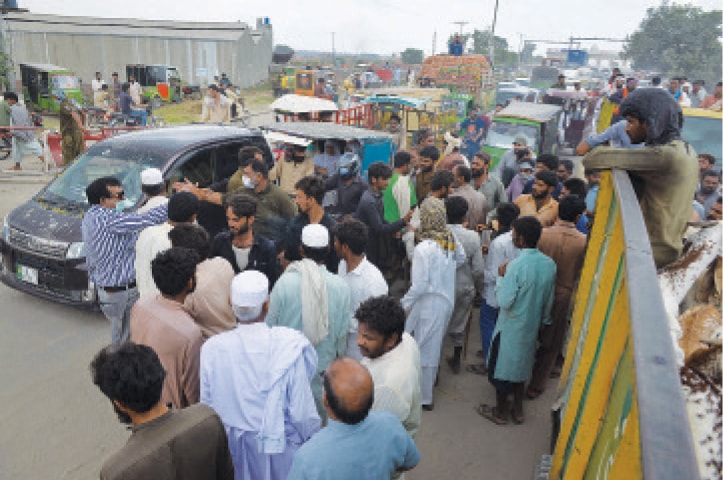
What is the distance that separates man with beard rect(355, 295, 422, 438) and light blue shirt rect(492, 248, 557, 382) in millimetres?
1522

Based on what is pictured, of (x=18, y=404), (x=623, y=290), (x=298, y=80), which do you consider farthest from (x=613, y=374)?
(x=298, y=80)

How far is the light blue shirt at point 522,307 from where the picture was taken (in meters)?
3.94

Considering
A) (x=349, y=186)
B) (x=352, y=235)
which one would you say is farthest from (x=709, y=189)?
(x=352, y=235)

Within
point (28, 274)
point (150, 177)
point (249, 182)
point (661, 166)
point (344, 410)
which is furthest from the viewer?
point (28, 274)

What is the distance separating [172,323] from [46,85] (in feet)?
76.2

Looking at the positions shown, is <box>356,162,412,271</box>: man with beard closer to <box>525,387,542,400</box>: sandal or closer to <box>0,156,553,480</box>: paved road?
<box>0,156,553,480</box>: paved road

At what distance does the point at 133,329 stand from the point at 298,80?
84.4 feet

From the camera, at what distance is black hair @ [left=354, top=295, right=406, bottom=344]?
2629 millimetres

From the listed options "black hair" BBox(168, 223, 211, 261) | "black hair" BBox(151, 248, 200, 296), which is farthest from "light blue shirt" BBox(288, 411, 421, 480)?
"black hair" BBox(168, 223, 211, 261)

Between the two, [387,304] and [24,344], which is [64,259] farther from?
[387,304]

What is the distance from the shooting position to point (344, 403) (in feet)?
6.61

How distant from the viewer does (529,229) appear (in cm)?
396

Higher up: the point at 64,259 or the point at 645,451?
the point at 645,451

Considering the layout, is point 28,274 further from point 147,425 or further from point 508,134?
point 508,134
